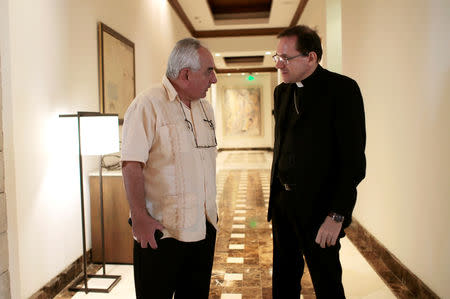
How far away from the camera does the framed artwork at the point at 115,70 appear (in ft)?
13.7

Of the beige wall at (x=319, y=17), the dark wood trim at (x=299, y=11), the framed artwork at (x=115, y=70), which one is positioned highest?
the dark wood trim at (x=299, y=11)

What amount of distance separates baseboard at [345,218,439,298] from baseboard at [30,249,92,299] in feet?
8.71

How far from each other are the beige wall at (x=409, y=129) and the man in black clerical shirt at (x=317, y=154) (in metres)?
0.96

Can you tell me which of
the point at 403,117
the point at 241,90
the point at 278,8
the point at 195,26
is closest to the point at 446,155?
the point at 403,117

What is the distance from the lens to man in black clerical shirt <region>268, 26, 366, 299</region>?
6.13ft

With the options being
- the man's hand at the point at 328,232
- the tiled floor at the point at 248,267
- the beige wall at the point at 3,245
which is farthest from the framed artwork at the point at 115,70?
the man's hand at the point at 328,232

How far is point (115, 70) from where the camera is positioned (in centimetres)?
466

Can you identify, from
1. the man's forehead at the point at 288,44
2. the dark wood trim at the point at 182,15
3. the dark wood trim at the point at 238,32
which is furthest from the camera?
the dark wood trim at the point at 238,32

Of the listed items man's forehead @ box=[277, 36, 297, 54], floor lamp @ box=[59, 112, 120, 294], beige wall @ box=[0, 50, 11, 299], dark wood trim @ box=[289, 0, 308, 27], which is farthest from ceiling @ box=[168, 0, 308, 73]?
beige wall @ box=[0, 50, 11, 299]

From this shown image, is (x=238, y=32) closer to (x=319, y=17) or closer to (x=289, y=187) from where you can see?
(x=319, y=17)

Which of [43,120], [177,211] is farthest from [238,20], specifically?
[177,211]

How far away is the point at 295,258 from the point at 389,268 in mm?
1768

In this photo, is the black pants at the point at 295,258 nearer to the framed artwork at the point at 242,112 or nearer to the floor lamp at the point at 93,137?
the floor lamp at the point at 93,137

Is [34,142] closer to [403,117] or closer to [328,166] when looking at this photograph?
[328,166]
